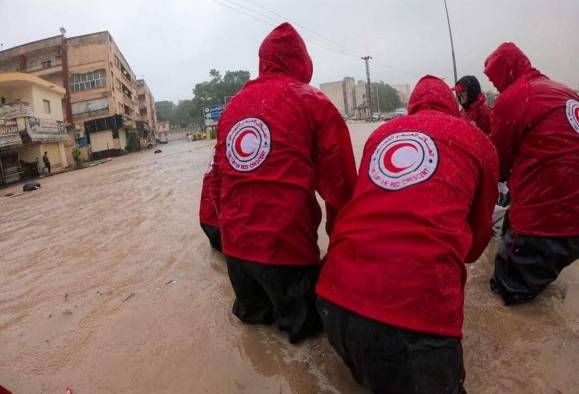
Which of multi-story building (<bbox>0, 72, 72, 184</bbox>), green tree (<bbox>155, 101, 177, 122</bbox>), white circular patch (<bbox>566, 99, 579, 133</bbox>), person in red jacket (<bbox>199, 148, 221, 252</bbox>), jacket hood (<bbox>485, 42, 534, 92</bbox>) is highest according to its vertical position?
green tree (<bbox>155, 101, 177, 122</bbox>)

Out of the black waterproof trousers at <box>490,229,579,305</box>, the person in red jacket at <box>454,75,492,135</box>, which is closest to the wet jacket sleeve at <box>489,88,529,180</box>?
the black waterproof trousers at <box>490,229,579,305</box>

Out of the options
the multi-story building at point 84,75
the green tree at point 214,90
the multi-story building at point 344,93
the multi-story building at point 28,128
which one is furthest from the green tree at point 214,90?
the multi-story building at point 28,128

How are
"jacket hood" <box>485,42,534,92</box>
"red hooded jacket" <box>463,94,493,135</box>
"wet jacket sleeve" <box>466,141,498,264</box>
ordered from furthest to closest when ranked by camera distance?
"red hooded jacket" <box>463,94,493,135</box> < "jacket hood" <box>485,42,534,92</box> < "wet jacket sleeve" <box>466,141,498,264</box>

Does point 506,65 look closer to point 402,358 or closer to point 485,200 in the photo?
point 485,200

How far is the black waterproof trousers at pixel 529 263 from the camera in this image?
2188 millimetres

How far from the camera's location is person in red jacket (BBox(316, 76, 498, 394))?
1249 millimetres

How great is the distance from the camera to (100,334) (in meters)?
2.27

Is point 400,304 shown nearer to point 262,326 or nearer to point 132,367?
point 262,326

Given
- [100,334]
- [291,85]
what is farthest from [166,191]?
[291,85]

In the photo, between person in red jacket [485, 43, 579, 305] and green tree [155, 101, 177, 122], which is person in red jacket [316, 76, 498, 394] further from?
green tree [155, 101, 177, 122]

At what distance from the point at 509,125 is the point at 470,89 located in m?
2.12

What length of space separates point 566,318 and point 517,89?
135cm

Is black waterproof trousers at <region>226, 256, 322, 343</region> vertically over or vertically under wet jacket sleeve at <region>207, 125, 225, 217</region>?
under

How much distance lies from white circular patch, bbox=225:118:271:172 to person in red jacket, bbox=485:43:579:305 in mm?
1486
